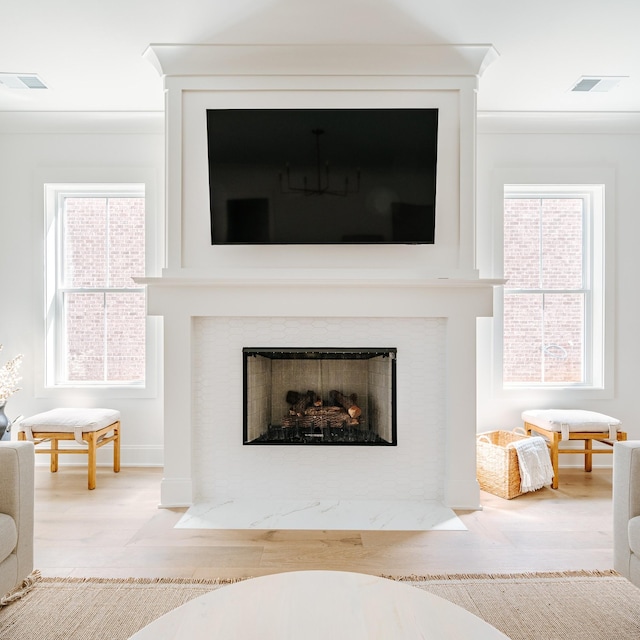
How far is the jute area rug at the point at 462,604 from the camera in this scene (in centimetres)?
169

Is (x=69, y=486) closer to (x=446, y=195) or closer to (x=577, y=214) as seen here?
(x=446, y=195)

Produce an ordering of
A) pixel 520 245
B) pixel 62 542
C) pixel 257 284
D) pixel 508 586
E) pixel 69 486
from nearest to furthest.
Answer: pixel 508 586
pixel 62 542
pixel 257 284
pixel 69 486
pixel 520 245

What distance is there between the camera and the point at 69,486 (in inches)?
125

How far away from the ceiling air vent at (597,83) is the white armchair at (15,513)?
365 centimetres

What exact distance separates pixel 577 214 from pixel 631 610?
2.85 meters

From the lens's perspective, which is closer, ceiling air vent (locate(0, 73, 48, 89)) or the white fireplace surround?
the white fireplace surround

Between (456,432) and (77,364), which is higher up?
(77,364)

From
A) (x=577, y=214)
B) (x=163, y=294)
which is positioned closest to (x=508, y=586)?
(x=163, y=294)

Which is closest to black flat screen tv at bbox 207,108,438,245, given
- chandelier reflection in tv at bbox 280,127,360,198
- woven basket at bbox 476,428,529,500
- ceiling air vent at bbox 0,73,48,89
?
chandelier reflection in tv at bbox 280,127,360,198

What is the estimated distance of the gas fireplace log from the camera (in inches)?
117

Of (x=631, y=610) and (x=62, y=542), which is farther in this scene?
(x=62, y=542)

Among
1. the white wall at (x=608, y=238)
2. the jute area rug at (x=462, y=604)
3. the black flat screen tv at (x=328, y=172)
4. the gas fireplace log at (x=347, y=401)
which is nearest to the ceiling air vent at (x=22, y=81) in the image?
the black flat screen tv at (x=328, y=172)

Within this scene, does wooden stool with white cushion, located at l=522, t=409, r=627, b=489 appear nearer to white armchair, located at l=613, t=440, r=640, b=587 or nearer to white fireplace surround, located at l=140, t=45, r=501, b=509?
white fireplace surround, located at l=140, t=45, r=501, b=509

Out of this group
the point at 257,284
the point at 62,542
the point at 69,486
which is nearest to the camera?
the point at 62,542
